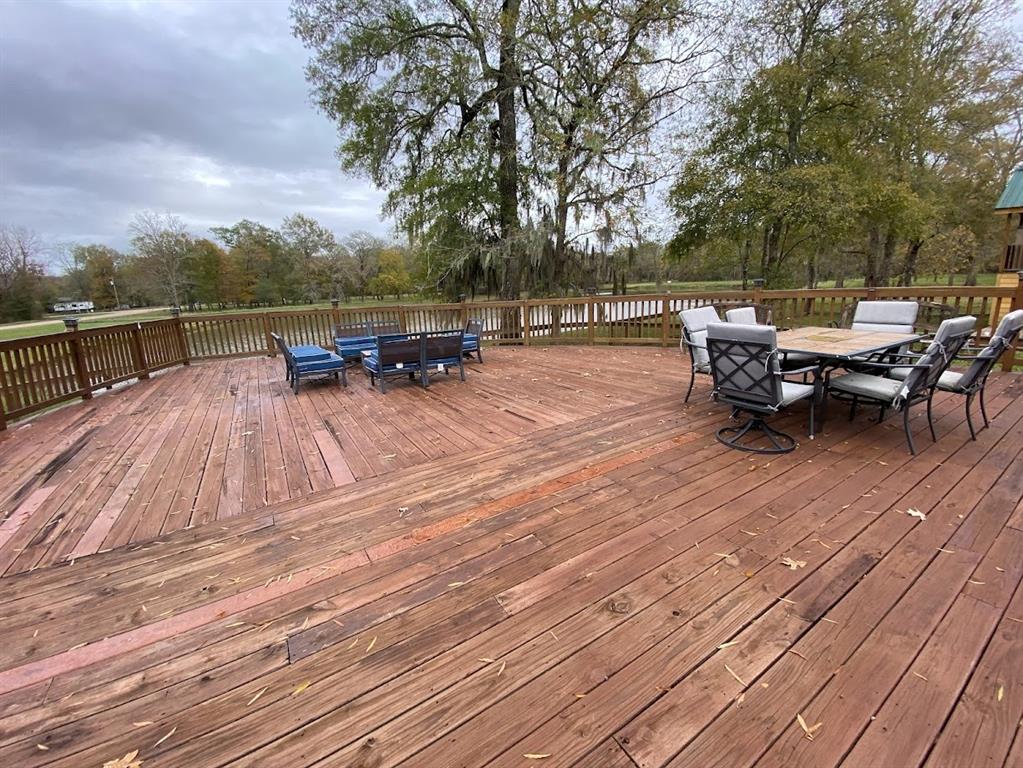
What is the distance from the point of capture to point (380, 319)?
27.5 feet

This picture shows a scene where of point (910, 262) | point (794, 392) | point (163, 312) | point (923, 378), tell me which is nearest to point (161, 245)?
point (163, 312)

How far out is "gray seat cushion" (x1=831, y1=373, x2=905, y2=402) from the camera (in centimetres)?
288

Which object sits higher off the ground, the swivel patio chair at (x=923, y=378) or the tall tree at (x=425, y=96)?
the tall tree at (x=425, y=96)

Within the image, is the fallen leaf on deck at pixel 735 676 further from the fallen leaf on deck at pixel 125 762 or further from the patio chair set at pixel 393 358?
the patio chair set at pixel 393 358

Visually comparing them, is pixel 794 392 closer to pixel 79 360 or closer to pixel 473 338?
pixel 473 338

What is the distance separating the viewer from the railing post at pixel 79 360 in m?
5.12

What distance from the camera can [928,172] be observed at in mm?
13109

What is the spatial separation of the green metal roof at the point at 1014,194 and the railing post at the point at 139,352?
65.4 feet

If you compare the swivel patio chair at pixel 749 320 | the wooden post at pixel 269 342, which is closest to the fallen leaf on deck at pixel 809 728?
the swivel patio chair at pixel 749 320

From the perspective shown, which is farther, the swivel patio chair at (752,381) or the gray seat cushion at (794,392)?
the gray seat cushion at (794,392)

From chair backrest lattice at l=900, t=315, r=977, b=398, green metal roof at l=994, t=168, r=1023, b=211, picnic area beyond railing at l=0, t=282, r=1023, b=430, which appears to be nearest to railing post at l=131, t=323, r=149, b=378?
picnic area beyond railing at l=0, t=282, r=1023, b=430

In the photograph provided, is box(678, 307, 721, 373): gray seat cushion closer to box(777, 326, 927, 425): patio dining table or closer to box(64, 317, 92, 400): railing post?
box(777, 326, 927, 425): patio dining table

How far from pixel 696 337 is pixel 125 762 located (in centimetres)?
435

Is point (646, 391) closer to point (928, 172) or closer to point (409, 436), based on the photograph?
point (409, 436)
